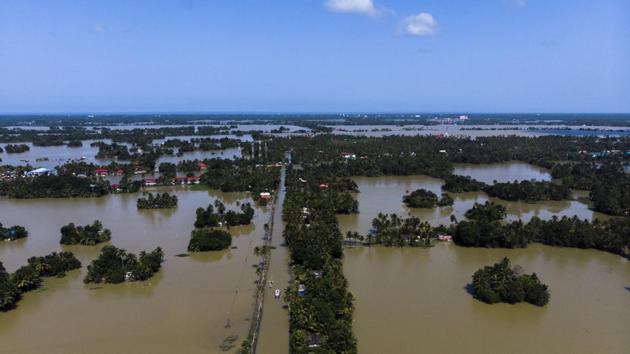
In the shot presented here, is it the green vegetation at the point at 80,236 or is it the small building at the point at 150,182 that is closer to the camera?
the green vegetation at the point at 80,236

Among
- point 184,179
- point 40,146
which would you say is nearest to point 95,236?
point 184,179

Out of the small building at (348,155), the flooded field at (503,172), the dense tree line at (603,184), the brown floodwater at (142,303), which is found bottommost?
the brown floodwater at (142,303)

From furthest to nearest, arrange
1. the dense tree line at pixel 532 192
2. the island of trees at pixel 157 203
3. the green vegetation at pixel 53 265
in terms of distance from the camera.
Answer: the dense tree line at pixel 532 192
the island of trees at pixel 157 203
the green vegetation at pixel 53 265

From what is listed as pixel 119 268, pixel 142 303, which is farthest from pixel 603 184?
pixel 119 268

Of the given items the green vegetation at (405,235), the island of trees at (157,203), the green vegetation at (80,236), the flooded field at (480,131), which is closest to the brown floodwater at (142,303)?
the green vegetation at (80,236)

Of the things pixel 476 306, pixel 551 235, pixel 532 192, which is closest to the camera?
pixel 476 306

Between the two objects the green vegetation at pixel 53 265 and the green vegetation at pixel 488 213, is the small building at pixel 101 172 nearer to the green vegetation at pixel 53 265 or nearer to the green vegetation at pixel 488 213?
the green vegetation at pixel 53 265

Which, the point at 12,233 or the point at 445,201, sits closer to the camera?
the point at 12,233

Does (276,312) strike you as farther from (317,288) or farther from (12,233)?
(12,233)
